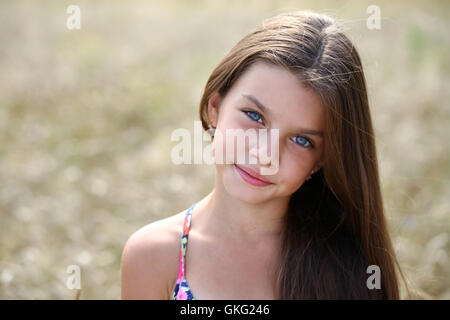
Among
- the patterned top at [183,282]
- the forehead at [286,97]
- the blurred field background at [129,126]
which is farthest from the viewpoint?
the blurred field background at [129,126]

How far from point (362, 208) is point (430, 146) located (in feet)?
7.03

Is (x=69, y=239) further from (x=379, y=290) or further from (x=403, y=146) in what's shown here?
(x=403, y=146)

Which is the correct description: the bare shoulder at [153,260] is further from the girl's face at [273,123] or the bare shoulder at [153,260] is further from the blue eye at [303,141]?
the blue eye at [303,141]

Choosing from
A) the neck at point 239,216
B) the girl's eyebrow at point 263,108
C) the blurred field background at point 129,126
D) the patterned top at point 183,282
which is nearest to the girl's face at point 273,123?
the girl's eyebrow at point 263,108

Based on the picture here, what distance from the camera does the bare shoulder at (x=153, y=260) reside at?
1742 mm

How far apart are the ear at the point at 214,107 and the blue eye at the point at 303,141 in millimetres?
337

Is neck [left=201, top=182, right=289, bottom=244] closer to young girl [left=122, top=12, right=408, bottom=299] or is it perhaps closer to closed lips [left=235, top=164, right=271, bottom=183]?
young girl [left=122, top=12, right=408, bottom=299]

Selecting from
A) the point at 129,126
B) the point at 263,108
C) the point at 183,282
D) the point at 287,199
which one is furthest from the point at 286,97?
the point at 129,126

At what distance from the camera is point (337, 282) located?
1.79 metres

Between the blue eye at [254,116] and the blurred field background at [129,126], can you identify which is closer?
the blue eye at [254,116]

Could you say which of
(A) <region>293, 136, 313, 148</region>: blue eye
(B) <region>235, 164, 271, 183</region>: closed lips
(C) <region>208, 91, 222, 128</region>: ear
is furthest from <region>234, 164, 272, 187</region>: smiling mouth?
(C) <region>208, 91, 222, 128</region>: ear

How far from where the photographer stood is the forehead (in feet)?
4.94

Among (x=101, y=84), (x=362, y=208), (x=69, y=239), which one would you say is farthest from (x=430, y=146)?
(x=101, y=84)

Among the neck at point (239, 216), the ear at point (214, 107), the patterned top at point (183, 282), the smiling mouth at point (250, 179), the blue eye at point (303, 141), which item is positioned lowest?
the patterned top at point (183, 282)
